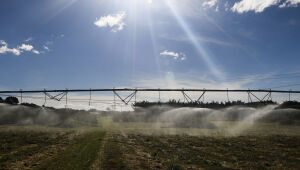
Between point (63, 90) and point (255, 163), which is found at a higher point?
point (63, 90)

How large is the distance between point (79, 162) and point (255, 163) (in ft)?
42.7

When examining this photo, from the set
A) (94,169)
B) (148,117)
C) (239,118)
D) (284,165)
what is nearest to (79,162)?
(94,169)

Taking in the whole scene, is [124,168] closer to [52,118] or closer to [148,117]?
[148,117]

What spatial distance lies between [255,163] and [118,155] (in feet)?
35.3

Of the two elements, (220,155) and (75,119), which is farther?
(75,119)

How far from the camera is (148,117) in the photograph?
57281 mm

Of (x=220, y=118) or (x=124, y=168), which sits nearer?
(x=124, y=168)

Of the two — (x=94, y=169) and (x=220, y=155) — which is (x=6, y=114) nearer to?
→ (x=94, y=169)

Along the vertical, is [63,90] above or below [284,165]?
above

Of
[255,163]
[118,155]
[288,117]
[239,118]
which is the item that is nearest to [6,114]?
[118,155]

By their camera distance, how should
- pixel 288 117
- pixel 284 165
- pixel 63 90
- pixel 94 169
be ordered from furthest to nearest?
1. pixel 288 117
2. pixel 63 90
3. pixel 284 165
4. pixel 94 169

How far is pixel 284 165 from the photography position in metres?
13.6

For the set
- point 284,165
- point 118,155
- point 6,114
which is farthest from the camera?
point 6,114

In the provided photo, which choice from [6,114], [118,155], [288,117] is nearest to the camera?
[118,155]
